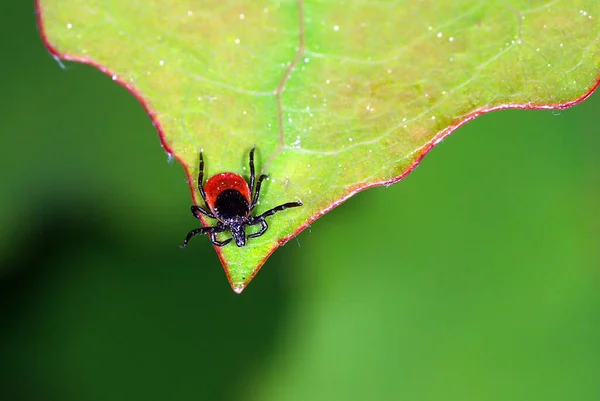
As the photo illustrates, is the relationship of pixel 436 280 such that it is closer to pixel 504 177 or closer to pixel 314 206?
pixel 504 177

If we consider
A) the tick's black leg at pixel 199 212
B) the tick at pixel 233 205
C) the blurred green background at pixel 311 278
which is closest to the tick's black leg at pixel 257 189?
the tick at pixel 233 205

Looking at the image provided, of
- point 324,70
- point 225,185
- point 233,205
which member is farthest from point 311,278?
point 324,70

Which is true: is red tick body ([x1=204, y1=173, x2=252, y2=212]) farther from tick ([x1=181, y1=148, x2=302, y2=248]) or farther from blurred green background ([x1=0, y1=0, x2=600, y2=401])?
blurred green background ([x1=0, y1=0, x2=600, y2=401])

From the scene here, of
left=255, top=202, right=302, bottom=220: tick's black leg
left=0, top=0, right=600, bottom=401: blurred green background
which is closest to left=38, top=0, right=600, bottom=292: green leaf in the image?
left=255, top=202, right=302, bottom=220: tick's black leg

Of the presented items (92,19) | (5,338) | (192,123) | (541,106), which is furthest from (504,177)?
(5,338)

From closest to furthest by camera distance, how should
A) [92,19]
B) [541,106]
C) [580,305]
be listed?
1. [92,19]
2. [541,106]
3. [580,305]

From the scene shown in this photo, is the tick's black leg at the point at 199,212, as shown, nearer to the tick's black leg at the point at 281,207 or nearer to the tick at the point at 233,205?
the tick at the point at 233,205
